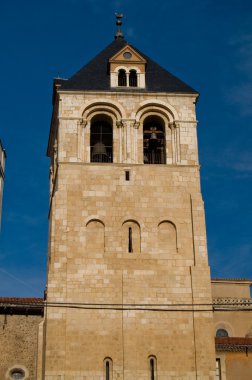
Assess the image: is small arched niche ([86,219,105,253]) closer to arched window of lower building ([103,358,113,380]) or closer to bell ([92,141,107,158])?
bell ([92,141,107,158])

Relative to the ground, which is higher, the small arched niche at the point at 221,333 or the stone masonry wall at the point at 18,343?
the small arched niche at the point at 221,333

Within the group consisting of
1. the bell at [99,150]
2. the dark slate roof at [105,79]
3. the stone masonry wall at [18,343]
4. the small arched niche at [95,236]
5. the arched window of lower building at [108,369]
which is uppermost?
the dark slate roof at [105,79]

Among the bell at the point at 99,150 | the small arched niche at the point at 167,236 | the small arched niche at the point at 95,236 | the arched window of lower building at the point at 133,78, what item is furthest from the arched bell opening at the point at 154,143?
the small arched niche at the point at 95,236

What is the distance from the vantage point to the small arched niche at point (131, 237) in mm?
28641

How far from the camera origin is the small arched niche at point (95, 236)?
28453mm

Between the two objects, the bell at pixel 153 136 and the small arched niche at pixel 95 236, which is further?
the bell at pixel 153 136

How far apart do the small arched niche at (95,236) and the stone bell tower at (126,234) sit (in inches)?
1.6

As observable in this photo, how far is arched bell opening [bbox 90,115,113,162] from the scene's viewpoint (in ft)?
102

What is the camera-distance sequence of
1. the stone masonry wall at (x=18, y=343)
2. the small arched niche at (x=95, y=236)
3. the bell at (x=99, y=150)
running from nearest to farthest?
1. the small arched niche at (x=95, y=236)
2. the stone masonry wall at (x=18, y=343)
3. the bell at (x=99, y=150)

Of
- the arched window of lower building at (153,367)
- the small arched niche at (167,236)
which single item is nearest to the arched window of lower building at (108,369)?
the arched window of lower building at (153,367)

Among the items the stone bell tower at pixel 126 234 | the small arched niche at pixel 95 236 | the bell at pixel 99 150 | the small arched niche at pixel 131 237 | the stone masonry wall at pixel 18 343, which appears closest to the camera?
the stone bell tower at pixel 126 234

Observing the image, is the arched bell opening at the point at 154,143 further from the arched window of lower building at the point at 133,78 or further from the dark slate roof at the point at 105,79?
the arched window of lower building at the point at 133,78

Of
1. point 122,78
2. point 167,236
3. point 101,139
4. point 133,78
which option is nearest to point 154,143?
point 101,139

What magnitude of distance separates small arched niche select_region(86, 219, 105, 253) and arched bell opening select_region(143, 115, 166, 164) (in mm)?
3983
